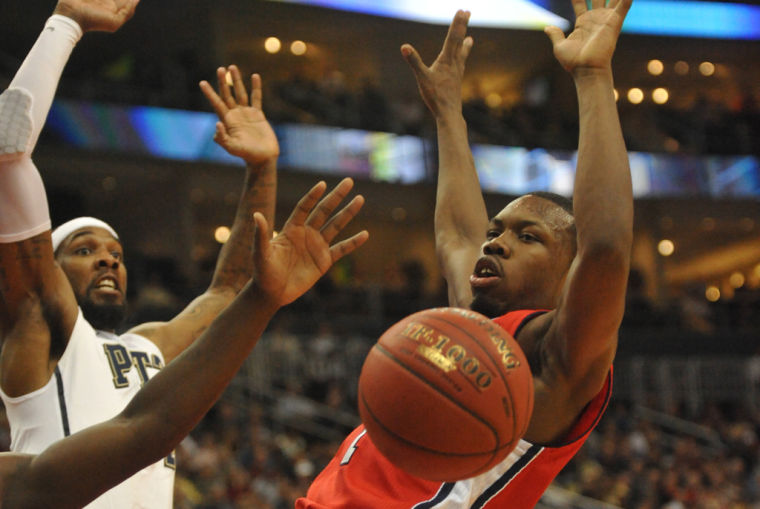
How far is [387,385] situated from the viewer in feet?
7.97

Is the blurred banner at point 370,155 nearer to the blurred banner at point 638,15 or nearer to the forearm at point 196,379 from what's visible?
the blurred banner at point 638,15

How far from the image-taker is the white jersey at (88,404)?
3.39m

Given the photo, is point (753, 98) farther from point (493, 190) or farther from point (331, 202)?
point (331, 202)

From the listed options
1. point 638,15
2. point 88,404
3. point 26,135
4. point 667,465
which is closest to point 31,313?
point 88,404

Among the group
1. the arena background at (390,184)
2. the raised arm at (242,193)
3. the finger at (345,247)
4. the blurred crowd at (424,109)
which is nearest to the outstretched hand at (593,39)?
the finger at (345,247)

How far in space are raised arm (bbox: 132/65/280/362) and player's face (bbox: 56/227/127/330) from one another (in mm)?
195

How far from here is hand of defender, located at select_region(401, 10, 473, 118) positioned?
12.7 feet

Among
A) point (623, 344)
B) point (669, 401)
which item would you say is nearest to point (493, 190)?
point (623, 344)

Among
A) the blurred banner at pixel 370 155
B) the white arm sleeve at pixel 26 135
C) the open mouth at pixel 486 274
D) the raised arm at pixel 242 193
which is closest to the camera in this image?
the white arm sleeve at pixel 26 135

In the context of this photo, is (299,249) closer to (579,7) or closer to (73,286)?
(579,7)

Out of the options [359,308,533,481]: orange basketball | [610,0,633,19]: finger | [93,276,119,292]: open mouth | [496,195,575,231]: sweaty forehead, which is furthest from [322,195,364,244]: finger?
[93,276,119,292]: open mouth

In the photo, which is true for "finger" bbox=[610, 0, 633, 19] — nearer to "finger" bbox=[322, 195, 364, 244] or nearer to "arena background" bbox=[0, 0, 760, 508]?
"finger" bbox=[322, 195, 364, 244]

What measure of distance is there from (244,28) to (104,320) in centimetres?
1907

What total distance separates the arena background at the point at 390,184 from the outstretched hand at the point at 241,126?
651 cm
